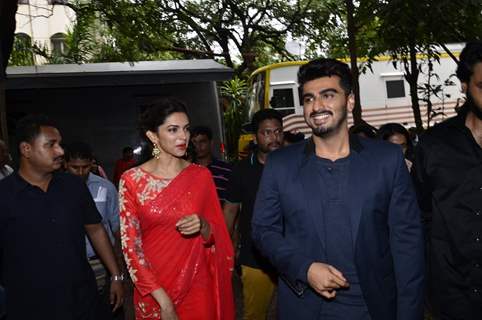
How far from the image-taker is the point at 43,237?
3.27 m

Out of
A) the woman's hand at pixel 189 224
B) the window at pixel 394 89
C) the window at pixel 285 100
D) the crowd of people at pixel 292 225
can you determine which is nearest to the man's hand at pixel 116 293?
the crowd of people at pixel 292 225

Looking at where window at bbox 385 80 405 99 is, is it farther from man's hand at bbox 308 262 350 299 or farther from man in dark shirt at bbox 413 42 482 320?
man's hand at bbox 308 262 350 299

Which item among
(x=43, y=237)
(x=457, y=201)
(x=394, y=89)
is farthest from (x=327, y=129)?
(x=394, y=89)

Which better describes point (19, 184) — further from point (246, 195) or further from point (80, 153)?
point (246, 195)

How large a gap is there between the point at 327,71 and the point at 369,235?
83 cm

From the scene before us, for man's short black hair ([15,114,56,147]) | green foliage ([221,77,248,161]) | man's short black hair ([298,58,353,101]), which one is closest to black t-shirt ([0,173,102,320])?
man's short black hair ([15,114,56,147])

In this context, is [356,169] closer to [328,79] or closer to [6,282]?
[328,79]

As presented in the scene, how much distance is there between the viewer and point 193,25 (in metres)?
18.6

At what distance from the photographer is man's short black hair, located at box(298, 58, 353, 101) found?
2.80 metres

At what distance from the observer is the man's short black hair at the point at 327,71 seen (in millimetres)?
2801

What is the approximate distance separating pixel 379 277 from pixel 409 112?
15.4 metres

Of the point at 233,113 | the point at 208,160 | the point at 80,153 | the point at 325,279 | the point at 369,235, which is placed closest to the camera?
the point at 325,279

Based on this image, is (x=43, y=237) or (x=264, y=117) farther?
(x=264, y=117)

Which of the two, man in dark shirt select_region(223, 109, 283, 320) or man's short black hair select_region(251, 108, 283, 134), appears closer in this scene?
man in dark shirt select_region(223, 109, 283, 320)
